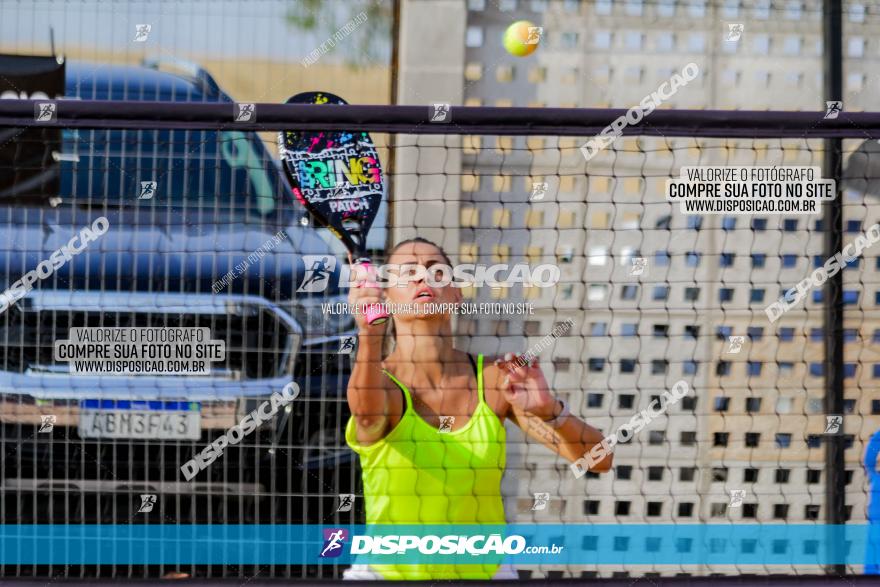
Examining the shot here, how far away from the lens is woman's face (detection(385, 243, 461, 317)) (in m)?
3.59

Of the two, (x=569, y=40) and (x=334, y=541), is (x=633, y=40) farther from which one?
(x=334, y=541)

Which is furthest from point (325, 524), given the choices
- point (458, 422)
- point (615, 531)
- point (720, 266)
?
point (720, 266)

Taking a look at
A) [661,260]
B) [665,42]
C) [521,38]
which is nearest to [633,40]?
[665,42]

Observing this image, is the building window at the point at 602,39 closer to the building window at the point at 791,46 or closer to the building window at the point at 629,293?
the building window at the point at 791,46

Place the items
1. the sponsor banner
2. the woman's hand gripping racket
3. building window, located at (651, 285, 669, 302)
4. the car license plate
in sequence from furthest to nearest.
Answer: building window, located at (651, 285, 669, 302) → the woman's hand gripping racket → the car license plate → the sponsor banner

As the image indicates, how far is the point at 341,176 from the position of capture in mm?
4141

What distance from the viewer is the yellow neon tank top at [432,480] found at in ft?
11.2

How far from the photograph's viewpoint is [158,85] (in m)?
4.39

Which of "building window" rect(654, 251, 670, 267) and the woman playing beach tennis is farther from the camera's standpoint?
"building window" rect(654, 251, 670, 267)

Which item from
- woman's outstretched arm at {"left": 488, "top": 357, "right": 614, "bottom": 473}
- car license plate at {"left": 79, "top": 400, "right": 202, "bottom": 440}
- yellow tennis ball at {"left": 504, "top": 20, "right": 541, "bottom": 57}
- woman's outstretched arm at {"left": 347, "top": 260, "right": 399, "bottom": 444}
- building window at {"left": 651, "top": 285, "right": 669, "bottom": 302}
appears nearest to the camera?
woman's outstretched arm at {"left": 347, "top": 260, "right": 399, "bottom": 444}

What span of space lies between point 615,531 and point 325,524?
1133mm

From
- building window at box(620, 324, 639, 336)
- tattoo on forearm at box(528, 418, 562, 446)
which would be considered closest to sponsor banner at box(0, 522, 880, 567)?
tattoo on forearm at box(528, 418, 562, 446)

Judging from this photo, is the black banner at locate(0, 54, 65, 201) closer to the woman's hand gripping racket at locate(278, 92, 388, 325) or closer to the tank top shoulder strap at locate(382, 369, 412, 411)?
the woman's hand gripping racket at locate(278, 92, 388, 325)

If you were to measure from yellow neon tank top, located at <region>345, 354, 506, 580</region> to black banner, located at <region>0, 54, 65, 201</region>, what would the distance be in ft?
5.92
